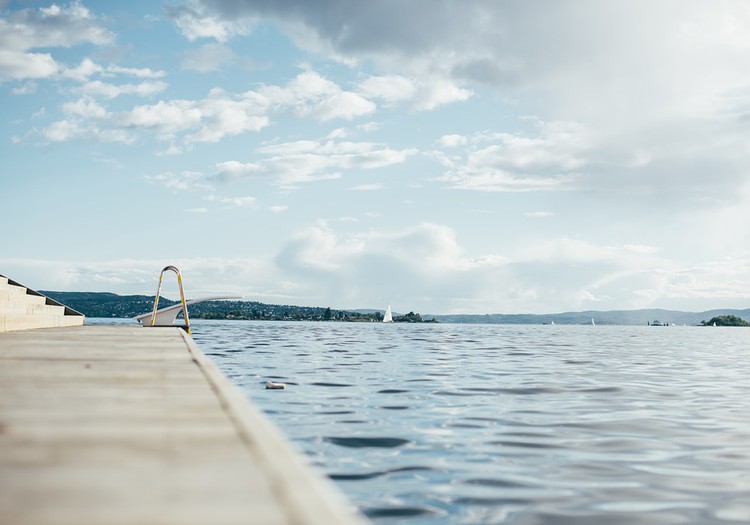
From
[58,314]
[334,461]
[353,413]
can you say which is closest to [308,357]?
[58,314]

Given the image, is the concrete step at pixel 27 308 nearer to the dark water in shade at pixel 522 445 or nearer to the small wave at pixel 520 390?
the dark water in shade at pixel 522 445

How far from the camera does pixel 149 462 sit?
8.94 feet

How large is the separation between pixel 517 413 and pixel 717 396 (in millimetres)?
5312

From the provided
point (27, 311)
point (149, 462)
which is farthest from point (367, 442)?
point (27, 311)

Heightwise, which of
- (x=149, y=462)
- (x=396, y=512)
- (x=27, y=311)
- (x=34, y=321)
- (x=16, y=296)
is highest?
(x=16, y=296)

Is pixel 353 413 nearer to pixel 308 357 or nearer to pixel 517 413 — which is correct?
pixel 517 413

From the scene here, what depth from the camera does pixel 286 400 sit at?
1082 centimetres

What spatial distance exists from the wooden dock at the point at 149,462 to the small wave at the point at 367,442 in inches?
107

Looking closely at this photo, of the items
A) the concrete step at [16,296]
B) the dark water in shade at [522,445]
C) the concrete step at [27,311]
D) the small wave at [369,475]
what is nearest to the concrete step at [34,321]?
the concrete step at [27,311]

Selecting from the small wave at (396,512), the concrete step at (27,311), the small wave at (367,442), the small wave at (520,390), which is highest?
the concrete step at (27,311)

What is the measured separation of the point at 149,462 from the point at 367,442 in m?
5.11

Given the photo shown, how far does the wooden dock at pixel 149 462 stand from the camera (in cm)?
208

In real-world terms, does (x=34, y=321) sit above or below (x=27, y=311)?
below

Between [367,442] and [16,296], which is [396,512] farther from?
[16,296]
